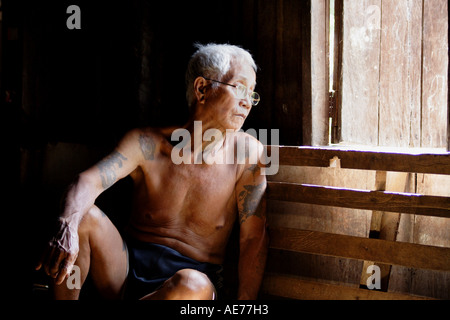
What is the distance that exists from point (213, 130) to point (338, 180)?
1007 mm

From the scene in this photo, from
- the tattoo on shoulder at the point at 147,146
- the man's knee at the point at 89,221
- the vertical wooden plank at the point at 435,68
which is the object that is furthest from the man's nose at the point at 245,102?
the vertical wooden plank at the point at 435,68

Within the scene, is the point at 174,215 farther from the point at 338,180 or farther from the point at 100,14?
the point at 100,14

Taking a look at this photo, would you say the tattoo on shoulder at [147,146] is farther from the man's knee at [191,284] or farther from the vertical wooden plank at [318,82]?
the vertical wooden plank at [318,82]

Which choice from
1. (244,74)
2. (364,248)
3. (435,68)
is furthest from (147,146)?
→ (435,68)

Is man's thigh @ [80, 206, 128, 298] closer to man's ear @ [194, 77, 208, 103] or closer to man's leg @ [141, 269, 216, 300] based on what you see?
man's leg @ [141, 269, 216, 300]

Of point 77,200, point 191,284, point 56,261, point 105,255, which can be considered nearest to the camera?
point 56,261

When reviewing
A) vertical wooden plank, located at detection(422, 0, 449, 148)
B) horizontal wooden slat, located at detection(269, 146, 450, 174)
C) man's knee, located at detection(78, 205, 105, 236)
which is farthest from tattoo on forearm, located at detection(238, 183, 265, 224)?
vertical wooden plank, located at detection(422, 0, 449, 148)

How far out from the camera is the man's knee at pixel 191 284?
2180 millimetres

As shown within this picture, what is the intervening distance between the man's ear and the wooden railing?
64 centimetres

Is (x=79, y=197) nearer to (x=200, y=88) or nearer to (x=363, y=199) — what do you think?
(x=200, y=88)

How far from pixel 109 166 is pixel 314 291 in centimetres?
157

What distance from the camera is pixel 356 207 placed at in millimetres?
2594

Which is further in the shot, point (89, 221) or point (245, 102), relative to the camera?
point (245, 102)

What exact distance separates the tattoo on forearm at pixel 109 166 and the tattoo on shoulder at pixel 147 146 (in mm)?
149
